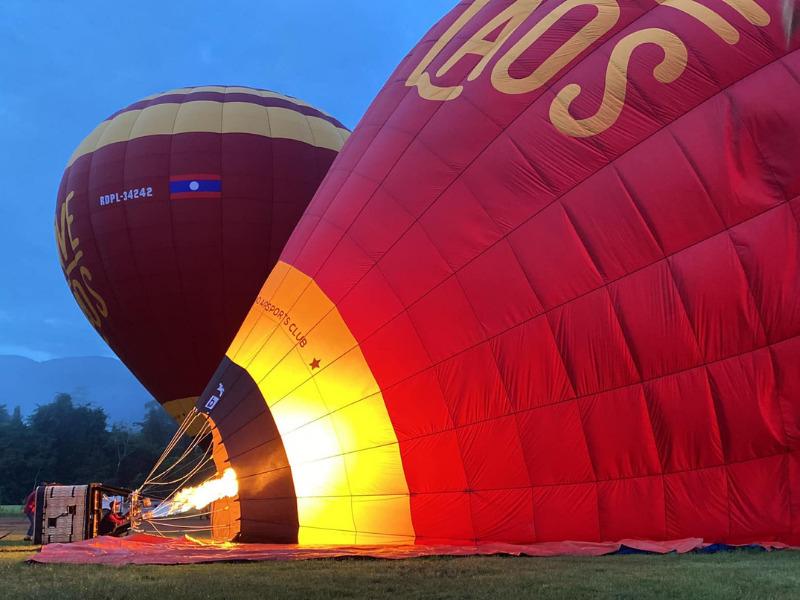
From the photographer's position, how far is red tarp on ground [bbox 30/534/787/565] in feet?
15.7

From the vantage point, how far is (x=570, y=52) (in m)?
5.72

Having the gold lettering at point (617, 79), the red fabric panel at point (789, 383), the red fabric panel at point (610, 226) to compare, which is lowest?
the red fabric panel at point (789, 383)

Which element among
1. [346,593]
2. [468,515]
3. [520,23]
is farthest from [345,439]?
[520,23]

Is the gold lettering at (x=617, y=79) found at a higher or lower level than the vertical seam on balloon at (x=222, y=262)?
lower

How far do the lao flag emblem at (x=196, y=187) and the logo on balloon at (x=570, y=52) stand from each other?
239 inches

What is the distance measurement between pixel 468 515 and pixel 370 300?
1853mm

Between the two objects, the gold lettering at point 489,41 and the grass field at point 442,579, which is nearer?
the grass field at point 442,579

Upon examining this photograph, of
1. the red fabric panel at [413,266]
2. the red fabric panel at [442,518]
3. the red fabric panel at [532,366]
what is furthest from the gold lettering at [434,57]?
the red fabric panel at [442,518]

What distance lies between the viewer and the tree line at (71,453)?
94.8 ft

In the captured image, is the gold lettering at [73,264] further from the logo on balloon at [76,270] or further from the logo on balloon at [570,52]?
the logo on balloon at [570,52]

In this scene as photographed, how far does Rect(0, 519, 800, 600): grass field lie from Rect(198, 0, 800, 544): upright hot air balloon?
0.75 m

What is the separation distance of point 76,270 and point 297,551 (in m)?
9.83

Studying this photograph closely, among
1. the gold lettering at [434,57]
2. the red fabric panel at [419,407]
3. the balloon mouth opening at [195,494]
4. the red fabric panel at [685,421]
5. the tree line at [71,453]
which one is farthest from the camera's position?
the tree line at [71,453]

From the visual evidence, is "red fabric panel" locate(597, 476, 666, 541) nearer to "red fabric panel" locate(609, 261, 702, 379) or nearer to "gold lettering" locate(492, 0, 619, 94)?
"red fabric panel" locate(609, 261, 702, 379)
